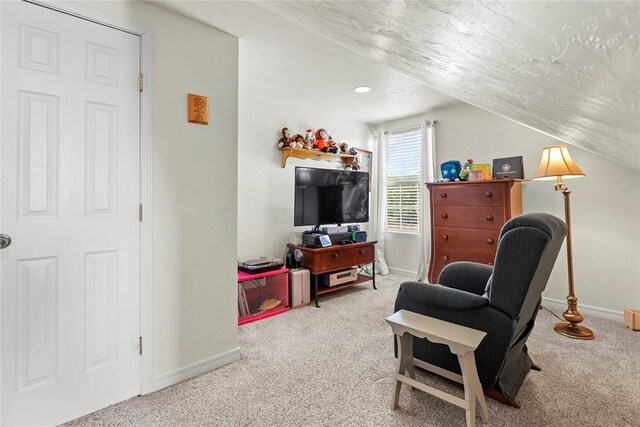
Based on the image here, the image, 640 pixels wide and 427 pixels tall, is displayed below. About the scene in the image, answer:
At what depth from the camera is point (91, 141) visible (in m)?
1.61

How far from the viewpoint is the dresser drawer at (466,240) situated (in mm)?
2977

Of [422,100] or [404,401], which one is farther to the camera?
[422,100]

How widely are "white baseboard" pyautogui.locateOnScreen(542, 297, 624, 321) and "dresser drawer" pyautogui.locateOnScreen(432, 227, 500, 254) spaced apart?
90 centimetres

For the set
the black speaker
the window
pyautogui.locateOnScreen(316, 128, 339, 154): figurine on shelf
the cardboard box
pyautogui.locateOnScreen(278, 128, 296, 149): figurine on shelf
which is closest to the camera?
the cardboard box

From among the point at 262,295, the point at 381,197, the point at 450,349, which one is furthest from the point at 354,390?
the point at 381,197

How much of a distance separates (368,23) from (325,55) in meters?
1.88

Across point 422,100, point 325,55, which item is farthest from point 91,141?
point 422,100

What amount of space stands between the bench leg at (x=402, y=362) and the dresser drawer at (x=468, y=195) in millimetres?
1970

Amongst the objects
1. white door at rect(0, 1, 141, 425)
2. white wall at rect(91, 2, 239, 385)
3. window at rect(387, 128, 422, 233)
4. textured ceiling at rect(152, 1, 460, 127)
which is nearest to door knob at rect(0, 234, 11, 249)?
white door at rect(0, 1, 141, 425)

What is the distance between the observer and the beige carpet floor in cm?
153

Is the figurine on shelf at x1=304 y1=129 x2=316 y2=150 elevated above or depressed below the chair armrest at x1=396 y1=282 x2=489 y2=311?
Result: above

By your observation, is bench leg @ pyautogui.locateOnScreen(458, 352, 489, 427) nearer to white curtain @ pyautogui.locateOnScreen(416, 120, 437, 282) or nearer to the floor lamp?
the floor lamp

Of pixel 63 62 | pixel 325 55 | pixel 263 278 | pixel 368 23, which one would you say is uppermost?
pixel 325 55

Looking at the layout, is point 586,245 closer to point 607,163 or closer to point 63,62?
point 607,163
